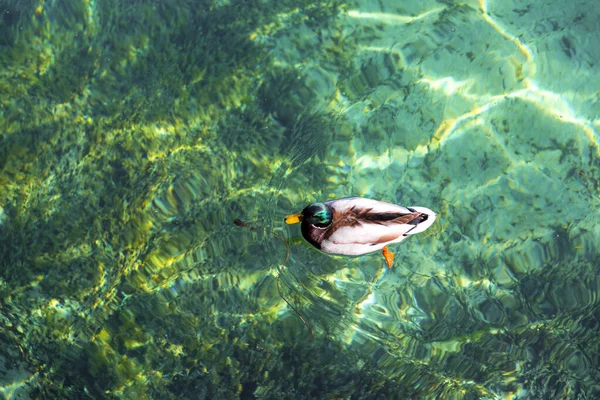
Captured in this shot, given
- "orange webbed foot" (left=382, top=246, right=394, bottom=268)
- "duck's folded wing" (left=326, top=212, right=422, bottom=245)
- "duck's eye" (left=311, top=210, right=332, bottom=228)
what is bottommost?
"orange webbed foot" (left=382, top=246, right=394, bottom=268)

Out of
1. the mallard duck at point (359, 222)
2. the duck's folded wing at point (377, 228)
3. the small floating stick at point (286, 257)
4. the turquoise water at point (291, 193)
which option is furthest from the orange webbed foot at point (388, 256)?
the small floating stick at point (286, 257)

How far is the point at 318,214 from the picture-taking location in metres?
3.45

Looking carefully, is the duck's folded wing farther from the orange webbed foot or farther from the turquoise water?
the turquoise water

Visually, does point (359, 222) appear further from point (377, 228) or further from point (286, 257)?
point (286, 257)

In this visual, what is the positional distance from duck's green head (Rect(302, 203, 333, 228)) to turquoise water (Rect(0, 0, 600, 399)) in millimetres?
582

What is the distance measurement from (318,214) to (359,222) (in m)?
0.26

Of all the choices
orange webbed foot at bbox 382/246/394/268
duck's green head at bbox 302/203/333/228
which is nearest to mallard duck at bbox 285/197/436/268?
duck's green head at bbox 302/203/333/228

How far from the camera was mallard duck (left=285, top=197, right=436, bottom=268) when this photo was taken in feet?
11.3

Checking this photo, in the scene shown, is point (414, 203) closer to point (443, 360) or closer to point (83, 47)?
point (443, 360)

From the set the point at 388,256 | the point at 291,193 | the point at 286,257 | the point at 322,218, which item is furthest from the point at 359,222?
the point at 291,193

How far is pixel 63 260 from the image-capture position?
4.21 metres

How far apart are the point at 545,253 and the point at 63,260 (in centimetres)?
364

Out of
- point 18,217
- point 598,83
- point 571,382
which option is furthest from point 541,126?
point 18,217

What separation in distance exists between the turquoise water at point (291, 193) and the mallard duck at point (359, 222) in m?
0.45
